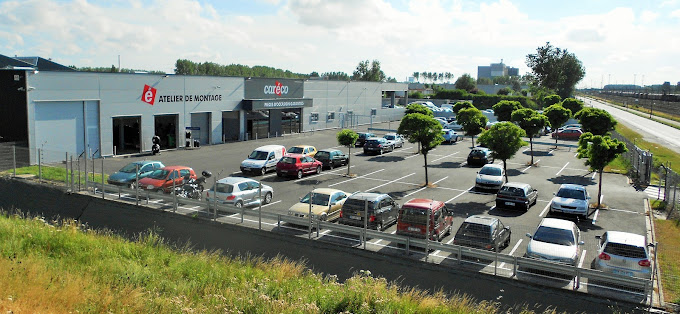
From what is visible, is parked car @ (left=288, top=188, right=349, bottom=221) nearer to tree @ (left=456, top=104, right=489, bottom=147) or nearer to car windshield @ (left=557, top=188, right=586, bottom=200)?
car windshield @ (left=557, top=188, right=586, bottom=200)

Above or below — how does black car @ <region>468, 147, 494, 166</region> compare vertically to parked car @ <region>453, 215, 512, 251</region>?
above

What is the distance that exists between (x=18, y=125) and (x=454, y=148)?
33.0 meters

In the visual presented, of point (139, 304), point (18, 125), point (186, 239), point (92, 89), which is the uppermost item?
point (92, 89)

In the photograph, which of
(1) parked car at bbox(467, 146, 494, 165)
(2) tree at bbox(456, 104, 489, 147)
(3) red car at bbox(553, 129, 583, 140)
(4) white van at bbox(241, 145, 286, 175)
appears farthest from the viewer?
(3) red car at bbox(553, 129, 583, 140)

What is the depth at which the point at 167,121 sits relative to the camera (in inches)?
1644

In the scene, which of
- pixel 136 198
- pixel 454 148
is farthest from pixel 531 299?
pixel 454 148

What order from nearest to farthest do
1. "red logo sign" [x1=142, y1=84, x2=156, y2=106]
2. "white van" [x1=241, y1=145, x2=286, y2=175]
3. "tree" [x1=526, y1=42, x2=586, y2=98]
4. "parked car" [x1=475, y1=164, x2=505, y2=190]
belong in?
"parked car" [x1=475, y1=164, x2=505, y2=190] → "white van" [x1=241, y1=145, x2=286, y2=175] → "red logo sign" [x1=142, y1=84, x2=156, y2=106] → "tree" [x1=526, y1=42, x2=586, y2=98]

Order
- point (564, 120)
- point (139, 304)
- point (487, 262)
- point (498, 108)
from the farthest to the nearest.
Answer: point (498, 108) < point (564, 120) < point (487, 262) < point (139, 304)

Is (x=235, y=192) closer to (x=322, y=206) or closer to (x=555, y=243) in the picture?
(x=322, y=206)

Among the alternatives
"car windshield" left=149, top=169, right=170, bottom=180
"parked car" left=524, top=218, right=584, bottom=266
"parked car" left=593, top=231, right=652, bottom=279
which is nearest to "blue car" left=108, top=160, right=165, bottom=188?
"car windshield" left=149, top=169, right=170, bottom=180

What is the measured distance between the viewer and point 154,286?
10750 mm

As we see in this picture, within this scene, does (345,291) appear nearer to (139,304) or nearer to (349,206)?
(139,304)

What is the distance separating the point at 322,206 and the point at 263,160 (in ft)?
39.9

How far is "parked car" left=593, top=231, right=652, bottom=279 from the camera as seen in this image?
556 inches
